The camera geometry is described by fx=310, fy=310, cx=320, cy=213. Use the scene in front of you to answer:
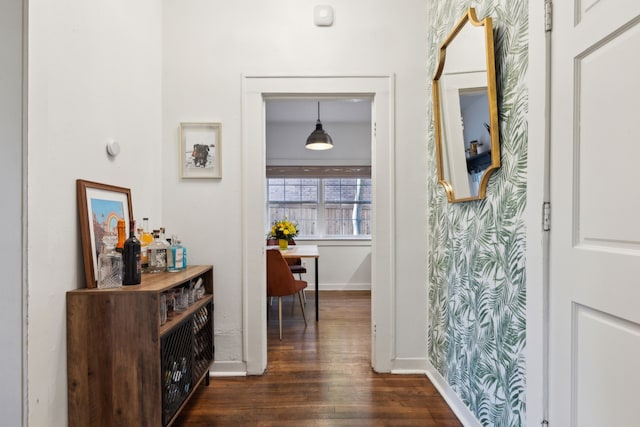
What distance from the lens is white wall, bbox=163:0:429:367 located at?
7.05 ft

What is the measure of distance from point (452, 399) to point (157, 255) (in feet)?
6.24

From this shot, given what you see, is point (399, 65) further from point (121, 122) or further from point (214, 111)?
point (121, 122)

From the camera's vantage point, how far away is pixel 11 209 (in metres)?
1.12

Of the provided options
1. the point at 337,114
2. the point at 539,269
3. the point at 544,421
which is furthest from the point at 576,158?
the point at 337,114

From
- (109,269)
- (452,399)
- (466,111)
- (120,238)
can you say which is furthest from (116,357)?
(466,111)

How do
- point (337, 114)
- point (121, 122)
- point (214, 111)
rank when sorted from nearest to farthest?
point (121, 122)
point (214, 111)
point (337, 114)

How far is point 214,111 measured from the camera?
216cm

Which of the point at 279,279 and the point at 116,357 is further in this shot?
the point at 279,279

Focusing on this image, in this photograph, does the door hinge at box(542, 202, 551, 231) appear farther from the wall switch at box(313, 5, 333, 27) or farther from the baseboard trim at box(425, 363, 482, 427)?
the wall switch at box(313, 5, 333, 27)

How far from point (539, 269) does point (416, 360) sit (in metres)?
1.37

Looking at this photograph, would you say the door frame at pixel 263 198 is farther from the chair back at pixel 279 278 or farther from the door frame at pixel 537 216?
the door frame at pixel 537 216

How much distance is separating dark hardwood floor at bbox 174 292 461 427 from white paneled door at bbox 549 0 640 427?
895 millimetres

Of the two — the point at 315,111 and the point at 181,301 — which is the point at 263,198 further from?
the point at 315,111

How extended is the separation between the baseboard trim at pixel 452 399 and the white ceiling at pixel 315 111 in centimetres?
320
